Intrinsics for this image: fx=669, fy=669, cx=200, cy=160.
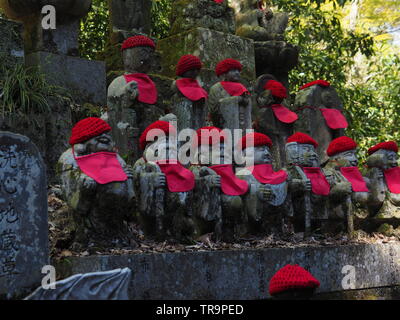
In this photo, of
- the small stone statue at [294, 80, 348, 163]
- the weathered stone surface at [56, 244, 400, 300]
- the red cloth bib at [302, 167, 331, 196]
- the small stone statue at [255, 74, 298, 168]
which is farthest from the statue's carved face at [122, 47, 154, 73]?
the small stone statue at [294, 80, 348, 163]

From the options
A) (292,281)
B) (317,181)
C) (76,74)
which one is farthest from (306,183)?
(292,281)

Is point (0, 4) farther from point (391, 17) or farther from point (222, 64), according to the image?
point (391, 17)

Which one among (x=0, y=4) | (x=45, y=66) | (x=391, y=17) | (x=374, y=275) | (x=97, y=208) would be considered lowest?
(x=374, y=275)

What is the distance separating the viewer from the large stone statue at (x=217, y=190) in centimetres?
639

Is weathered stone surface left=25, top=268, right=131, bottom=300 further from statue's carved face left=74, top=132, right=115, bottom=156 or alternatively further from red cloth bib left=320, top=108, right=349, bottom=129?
red cloth bib left=320, top=108, right=349, bottom=129

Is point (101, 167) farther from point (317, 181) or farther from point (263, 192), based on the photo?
point (317, 181)

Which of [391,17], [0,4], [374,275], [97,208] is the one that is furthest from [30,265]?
[391,17]

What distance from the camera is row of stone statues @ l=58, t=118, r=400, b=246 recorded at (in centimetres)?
556

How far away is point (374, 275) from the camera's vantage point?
7.30 meters

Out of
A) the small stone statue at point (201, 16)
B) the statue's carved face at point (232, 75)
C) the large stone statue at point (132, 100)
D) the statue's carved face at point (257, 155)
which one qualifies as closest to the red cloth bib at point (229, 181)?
the statue's carved face at point (257, 155)

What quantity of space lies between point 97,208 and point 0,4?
4080mm

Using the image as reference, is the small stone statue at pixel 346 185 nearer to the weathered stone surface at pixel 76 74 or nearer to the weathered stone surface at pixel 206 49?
the weathered stone surface at pixel 206 49

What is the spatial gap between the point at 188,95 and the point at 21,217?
3.66 metres

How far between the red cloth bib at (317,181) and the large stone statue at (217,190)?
973mm
